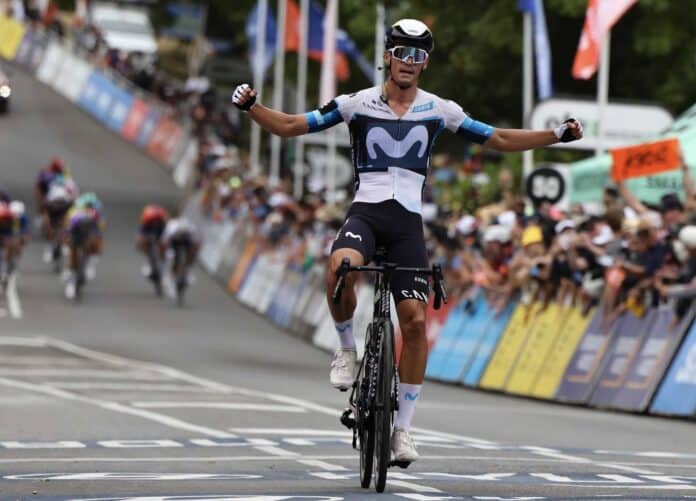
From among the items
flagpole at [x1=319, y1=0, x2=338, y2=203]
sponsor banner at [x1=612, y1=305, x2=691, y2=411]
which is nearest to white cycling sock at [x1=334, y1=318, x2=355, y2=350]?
sponsor banner at [x1=612, y1=305, x2=691, y2=411]

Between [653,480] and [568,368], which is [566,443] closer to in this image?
[653,480]

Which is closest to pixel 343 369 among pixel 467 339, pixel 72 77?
pixel 467 339

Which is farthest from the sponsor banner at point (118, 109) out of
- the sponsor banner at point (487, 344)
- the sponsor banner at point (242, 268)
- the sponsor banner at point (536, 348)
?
the sponsor banner at point (536, 348)

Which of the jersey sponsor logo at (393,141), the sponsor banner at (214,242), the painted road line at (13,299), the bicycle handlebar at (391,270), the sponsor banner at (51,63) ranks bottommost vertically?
the bicycle handlebar at (391,270)

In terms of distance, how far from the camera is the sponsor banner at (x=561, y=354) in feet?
69.1

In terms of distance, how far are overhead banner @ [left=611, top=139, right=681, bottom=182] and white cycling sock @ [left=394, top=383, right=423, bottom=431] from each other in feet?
29.5

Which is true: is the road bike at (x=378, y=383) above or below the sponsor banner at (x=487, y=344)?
below

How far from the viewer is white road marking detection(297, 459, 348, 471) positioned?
1224 cm

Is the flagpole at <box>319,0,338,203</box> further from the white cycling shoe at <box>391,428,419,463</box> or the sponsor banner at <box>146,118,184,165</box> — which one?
the white cycling shoe at <box>391,428,419,463</box>

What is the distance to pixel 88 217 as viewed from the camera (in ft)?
119

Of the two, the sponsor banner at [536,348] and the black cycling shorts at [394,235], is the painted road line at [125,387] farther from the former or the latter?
the black cycling shorts at [394,235]

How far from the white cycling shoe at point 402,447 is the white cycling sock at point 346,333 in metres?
0.63

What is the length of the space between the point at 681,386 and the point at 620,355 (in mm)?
1537

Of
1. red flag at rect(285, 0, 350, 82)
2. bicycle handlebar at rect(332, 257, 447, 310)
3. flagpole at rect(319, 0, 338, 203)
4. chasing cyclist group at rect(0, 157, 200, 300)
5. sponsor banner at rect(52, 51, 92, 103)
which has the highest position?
sponsor banner at rect(52, 51, 92, 103)
